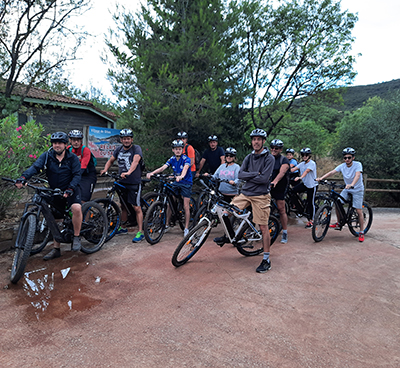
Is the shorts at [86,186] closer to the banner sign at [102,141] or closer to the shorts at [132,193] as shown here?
the shorts at [132,193]

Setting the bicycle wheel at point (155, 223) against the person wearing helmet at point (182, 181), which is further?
the person wearing helmet at point (182, 181)

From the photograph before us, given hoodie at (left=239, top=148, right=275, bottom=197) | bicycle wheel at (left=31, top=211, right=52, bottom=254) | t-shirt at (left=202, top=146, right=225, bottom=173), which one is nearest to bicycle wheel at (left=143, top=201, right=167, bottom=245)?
bicycle wheel at (left=31, top=211, right=52, bottom=254)

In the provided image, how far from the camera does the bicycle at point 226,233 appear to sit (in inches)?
182

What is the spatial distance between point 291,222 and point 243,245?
12.4 feet

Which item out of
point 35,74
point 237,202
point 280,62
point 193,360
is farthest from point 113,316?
point 280,62

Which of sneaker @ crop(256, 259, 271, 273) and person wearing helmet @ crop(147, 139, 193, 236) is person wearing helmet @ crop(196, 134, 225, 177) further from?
sneaker @ crop(256, 259, 271, 273)

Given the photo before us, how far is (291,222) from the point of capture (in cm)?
851

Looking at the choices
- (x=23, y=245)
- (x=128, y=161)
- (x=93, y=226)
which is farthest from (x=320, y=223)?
(x=23, y=245)

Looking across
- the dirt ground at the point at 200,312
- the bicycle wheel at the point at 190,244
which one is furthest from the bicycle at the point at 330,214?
the bicycle wheel at the point at 190,244

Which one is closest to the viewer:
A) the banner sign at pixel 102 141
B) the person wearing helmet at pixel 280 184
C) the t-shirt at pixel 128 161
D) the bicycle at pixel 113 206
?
the bicycle at pixel 113 206

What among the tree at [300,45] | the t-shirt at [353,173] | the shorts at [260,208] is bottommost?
the shorts at [260,208]

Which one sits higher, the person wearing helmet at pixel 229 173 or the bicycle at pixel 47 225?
the person wearing helmet at pixel 229 173

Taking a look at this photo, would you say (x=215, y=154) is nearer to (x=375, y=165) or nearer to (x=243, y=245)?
(x=243, y=245)

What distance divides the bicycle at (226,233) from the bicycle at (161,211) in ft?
3.97
